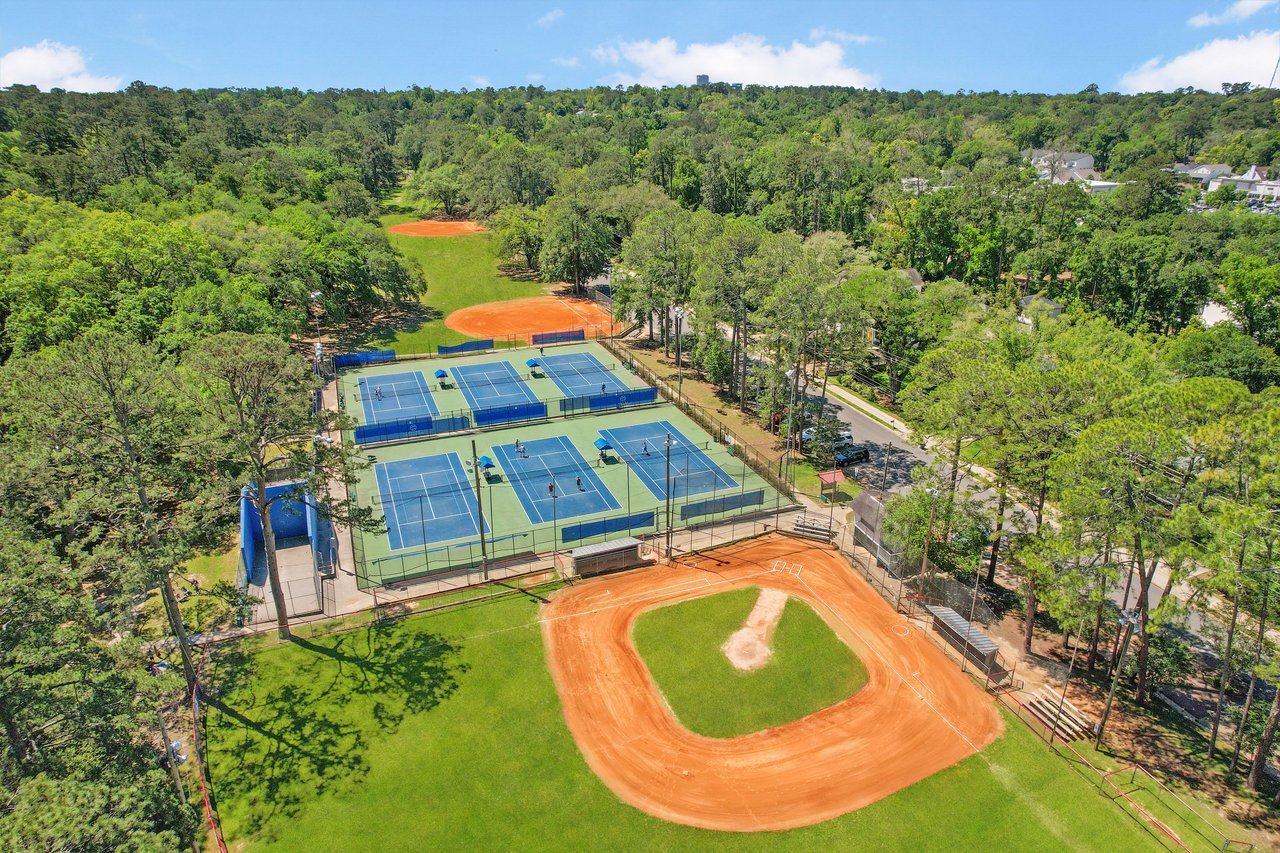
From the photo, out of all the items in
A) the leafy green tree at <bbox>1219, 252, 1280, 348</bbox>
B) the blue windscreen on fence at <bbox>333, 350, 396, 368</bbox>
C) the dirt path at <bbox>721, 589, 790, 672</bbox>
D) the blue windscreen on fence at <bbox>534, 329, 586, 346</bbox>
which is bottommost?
the dirt path at <bbox>721, 589, 790, 672</bbox>

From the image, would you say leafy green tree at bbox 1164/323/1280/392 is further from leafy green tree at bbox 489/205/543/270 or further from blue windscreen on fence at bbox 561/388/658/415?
leafy green tree at bbox 489/205/543/270

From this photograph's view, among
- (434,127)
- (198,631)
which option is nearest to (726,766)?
(198,631)

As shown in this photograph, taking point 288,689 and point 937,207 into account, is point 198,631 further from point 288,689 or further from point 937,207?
point 937,207

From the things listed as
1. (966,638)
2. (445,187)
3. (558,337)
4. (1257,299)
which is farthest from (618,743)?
(445,187)

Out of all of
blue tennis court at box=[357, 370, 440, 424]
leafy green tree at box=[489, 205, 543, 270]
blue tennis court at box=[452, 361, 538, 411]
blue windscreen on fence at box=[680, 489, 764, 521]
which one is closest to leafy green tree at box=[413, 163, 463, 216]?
leafy green tree at box=[489, 205, 543, 270]

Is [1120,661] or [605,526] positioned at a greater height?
[1120,661]

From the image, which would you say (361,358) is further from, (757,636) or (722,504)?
(757,636)

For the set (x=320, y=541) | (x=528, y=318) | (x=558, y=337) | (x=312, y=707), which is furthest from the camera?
(x=528, y=318)
